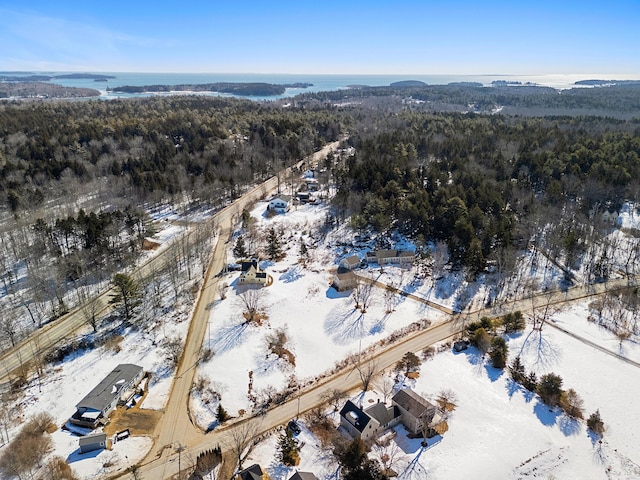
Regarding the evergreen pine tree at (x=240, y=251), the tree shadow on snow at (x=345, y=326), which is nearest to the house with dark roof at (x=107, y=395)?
the tree shadow on snow at (x=345, y=326)

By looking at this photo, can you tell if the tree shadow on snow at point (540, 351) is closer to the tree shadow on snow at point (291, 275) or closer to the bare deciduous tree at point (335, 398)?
the bare deciduous tree at point (335, 398)

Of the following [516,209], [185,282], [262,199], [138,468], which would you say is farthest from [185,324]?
[516,209]

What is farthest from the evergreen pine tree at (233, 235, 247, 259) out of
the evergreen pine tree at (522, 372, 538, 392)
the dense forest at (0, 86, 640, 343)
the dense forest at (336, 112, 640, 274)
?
the evergreen pine tree at (522, 372, 538, 392)

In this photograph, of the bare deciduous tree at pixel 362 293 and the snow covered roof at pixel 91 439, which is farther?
the bare deciduous tree at pixel 362 293

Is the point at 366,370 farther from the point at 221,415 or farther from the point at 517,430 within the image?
the point at 221,415

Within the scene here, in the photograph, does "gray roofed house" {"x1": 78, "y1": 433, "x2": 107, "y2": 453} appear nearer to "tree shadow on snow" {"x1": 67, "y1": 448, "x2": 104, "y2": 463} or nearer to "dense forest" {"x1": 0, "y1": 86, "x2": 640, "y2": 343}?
"tree shadow on snow" {"x1": 67, "y1": 448, "x2": 104, "y2": 463}

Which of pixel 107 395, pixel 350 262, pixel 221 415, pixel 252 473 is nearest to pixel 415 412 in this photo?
pixel 252 473
